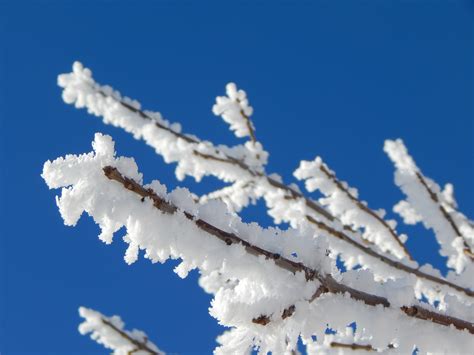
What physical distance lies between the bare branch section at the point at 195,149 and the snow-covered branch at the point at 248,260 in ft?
4.98

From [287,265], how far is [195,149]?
108 inches

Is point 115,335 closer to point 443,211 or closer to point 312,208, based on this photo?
point 312,208

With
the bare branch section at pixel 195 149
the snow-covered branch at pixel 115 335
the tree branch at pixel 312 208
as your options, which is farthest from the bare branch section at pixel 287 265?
the snow-covered branch at pixel 115 335

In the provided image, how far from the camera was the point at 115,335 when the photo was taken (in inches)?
131

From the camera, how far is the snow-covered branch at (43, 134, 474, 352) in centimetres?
122

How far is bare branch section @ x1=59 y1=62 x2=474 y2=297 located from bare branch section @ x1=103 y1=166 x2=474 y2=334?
1439 millimetres

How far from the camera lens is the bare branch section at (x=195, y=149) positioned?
3281 millimetres

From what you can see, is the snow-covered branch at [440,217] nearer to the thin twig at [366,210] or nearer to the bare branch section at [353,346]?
the thin twig at [366,210]

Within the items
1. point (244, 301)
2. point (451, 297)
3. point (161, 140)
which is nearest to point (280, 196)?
point (161, 140)

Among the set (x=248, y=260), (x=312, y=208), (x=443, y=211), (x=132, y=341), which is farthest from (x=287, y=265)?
(x=443, y=211)

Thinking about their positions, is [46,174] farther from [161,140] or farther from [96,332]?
[161,140]

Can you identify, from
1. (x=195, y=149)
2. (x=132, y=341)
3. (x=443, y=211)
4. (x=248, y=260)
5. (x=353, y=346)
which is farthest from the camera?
(x=195, y=149)

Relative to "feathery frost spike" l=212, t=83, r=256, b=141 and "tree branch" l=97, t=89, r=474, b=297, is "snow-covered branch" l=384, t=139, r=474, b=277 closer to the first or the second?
"tree branch" l=97, t=89, r=474, b=297

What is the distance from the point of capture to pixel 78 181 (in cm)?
123
